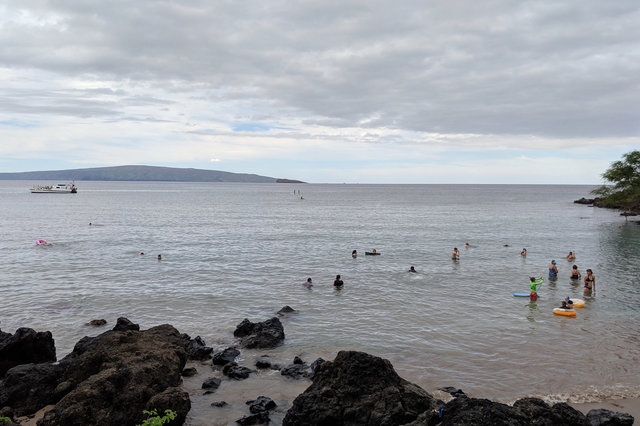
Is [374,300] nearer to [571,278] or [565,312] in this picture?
[565,312]

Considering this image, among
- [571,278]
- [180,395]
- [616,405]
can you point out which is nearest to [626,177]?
[571,278]

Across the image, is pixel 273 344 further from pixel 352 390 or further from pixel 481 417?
pixel 481 417

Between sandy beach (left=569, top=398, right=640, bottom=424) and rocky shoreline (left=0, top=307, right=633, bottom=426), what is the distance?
1.97m

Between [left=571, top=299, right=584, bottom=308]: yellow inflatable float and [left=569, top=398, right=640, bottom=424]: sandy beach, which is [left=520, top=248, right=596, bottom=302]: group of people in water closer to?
[left=571, top=299, right=584, bottom=308]: yellow inflatable float

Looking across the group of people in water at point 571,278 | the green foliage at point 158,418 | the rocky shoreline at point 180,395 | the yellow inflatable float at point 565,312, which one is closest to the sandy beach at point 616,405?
the rocky shoreline at point 180,395

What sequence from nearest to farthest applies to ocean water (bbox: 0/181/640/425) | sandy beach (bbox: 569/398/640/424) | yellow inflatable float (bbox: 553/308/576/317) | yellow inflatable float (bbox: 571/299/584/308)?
sandy beach (bbox: 569/398/640/424) < ocean water (bbox: 0/181/640/425) < yellow inflatable float (bbox: 553/308/576/317) < yellow inflatable float (bbox: 571/299/584/308)

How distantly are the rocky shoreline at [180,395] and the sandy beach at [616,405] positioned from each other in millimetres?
1965

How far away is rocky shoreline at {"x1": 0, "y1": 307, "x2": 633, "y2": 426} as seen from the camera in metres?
11.8

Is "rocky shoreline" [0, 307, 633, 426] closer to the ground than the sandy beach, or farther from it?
farther from it

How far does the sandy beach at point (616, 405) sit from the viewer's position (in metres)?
15.4

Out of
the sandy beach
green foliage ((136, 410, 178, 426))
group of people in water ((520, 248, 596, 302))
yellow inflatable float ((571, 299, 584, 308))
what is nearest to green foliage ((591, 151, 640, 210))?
group of people in water ((520, 248, 596, 302))

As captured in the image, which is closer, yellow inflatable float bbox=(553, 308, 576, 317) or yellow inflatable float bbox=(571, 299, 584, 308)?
yellow inflatable float bbox=(553, 308, 576, 317)

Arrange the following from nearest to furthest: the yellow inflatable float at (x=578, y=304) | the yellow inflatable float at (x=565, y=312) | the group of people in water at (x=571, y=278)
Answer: the yellow inflatable float at (x=565, y=312) < the yellow inflatable float at (x=578, y=304) < the group of people in water at (x=571, y=278)

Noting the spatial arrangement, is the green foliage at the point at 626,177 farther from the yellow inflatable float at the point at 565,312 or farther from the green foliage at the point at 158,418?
the green foliage at the point at 158,418
